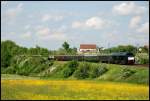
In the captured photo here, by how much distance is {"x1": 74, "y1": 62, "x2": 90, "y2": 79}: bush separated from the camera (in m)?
63.5

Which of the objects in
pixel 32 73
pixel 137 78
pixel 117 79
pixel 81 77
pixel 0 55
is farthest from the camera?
pixel 0 55

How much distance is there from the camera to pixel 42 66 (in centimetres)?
8144

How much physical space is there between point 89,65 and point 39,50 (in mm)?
45490

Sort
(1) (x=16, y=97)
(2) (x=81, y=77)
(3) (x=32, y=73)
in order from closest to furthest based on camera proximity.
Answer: (1) (x=16, y=97) → (2) (x=81, y=77) → (3) (x=32, y=73)

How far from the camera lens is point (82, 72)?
64188mm

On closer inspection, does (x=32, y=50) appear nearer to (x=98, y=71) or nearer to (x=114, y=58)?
(x=114, y=58)

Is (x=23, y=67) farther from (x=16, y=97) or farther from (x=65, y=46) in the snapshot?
(x=16, y=97)

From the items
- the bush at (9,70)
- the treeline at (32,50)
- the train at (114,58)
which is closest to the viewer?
the train at (114,58)

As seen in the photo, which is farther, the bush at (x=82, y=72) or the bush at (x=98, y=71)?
the bush at (x=82, y=72)

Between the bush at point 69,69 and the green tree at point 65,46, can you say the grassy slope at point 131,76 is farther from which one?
the green tree at point 65,46

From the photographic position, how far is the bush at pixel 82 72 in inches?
2499

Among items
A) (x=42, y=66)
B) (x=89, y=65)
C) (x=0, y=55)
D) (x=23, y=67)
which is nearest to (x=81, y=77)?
(x=89, y=65)

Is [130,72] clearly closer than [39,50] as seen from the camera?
Yes

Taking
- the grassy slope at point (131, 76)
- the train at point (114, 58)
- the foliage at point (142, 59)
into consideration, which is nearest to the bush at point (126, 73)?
the grassy slope at point (131, 76)
